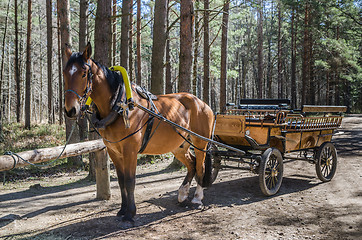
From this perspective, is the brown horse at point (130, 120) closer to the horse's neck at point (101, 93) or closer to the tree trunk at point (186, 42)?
the horse's neck at point (101, 93)

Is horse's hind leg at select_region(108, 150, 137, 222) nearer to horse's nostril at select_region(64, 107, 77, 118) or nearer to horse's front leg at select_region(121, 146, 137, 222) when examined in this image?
horse's front leg at select_region(121, 146, 137, 222)

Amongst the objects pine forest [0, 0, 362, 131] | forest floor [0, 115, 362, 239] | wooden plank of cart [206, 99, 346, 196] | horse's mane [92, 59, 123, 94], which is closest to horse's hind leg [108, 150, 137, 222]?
forest floor [0, 115, 362, 239]

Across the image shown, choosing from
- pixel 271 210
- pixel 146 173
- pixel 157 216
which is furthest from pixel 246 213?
pixel 146 173

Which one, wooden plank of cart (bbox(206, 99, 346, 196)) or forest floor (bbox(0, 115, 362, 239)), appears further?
wooden plank of cart (bbox(206, 99, 346, 196))

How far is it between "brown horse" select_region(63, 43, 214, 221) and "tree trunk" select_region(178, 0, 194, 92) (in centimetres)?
302

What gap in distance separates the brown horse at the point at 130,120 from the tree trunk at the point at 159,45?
4.05m

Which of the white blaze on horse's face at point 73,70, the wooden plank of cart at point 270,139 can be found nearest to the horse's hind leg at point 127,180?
the white blaze on horse's face at point 73,70

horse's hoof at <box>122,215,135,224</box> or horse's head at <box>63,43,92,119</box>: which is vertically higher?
horse's head at <box>63,43,92,119</box>

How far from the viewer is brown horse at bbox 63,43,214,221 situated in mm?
3508

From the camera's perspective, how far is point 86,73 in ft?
11.8

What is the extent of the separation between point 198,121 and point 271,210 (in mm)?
2039

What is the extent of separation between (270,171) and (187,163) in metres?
1.72

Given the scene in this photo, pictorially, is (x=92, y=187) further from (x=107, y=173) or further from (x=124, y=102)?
(x=124, y=102)

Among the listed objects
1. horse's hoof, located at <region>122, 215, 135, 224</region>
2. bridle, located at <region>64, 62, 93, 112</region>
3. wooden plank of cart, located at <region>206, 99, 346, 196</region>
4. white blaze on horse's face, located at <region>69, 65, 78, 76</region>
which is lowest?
horse's hoof, located at <region>122, 215, 135, 224</region>
